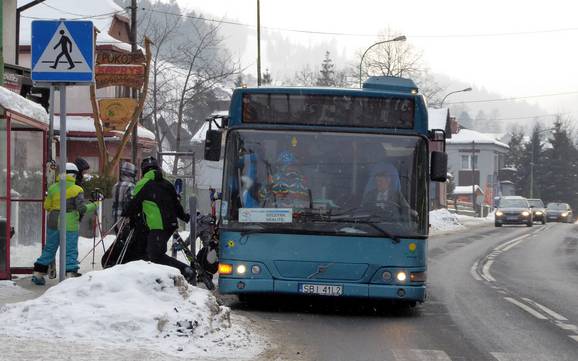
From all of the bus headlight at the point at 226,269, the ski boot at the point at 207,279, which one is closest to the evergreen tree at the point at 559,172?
the ski boot at the point at 207,279

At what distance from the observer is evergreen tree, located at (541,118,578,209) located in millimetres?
108562

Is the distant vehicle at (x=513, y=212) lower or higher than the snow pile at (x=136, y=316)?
lower

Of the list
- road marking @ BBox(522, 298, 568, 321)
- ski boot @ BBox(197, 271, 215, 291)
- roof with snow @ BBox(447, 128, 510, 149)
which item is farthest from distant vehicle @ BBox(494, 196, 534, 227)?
roof with snow @ BBox(447, 128, 510, 149)

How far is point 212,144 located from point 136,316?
3.60 meters

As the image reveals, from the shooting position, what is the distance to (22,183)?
15.1 meters

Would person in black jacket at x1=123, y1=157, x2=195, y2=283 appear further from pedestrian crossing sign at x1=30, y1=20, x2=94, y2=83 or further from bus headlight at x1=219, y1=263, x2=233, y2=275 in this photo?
pedestrian crossing sign at x1=30, y1=20, x2=94, y2=83

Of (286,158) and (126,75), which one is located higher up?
(126,75)

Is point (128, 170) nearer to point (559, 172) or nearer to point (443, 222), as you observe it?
point (443, 222)

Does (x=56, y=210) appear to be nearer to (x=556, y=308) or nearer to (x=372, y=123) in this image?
(x=372, y=123)

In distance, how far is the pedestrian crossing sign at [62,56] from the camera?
32.0ft

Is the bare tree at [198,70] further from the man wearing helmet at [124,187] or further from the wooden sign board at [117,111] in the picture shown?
the man wearing helmet at [124,187]

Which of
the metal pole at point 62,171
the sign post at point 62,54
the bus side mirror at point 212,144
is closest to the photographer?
the metal pole at point 62,171

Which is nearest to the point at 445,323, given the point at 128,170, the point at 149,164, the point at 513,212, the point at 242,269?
the point at 242,269

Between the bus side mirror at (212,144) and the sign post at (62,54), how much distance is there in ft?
7.28
